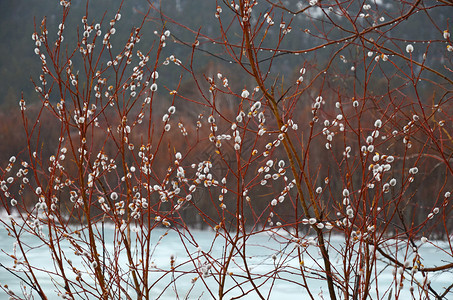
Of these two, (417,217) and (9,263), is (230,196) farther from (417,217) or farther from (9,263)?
(9,263)

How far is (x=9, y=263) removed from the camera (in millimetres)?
6344

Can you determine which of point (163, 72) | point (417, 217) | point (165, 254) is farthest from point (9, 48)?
point (417, 217)

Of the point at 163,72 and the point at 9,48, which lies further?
the point at 9,48

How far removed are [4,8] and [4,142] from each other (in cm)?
590

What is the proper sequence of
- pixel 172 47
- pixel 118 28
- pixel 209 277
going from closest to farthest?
1. pixel 209 277
2. pixel 118 28
3. pixel 172 47

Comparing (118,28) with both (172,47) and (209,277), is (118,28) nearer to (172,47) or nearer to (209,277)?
(172,47)

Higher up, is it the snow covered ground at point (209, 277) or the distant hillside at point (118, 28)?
the distant hillside at point (118, 28)

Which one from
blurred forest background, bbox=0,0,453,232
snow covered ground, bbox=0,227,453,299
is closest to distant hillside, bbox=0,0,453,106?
blurred forest background, bbox=0,0,453,232

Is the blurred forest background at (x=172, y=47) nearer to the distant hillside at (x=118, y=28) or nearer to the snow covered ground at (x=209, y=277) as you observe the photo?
the distant hillside at (x=118, y=28)

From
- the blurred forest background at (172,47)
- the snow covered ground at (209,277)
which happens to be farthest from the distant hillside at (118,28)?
the snow covered ground at (209,277)

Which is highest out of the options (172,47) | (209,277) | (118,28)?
(172,47)

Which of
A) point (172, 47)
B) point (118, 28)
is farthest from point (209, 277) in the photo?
point (172, 47)

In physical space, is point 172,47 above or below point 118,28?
above

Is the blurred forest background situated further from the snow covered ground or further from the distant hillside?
the snow covered ground
